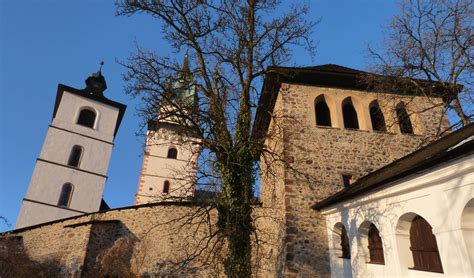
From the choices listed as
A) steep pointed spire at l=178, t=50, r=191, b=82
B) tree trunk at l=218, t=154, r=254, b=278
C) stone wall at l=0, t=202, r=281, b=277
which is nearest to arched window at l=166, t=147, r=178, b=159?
stone wall at l=0, t=202, r=281, b=277

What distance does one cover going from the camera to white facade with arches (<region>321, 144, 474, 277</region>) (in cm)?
407

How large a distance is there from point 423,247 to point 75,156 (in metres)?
23.4

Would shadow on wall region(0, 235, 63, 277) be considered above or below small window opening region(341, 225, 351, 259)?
below

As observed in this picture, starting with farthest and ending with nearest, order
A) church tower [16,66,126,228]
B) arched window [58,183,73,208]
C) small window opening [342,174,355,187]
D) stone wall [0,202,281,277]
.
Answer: arched window [58,183,73,208] < church tower [16,66,126,228] < stone wall [0,202,281,277] < small window opening [342,174,355,187]

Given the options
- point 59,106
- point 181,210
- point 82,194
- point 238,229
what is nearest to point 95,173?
point 82,194

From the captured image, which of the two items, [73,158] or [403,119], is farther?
[73,158]

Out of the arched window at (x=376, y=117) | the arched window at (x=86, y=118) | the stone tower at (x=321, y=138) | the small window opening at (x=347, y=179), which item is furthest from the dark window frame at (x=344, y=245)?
the arched window at (x=86, y=118)

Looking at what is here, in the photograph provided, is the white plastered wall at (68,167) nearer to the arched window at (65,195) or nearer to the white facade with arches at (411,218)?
the arched window at (65,195)

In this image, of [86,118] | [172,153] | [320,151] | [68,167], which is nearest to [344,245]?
[320,151]

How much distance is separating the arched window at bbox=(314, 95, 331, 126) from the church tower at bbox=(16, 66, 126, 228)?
18216mm

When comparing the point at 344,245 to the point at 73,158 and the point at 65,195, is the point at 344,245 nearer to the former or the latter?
the point at 65,195

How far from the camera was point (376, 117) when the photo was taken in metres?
10.3

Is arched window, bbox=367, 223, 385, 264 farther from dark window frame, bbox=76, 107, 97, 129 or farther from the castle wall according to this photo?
dark window frame, bbox=76, 107, 97, 129

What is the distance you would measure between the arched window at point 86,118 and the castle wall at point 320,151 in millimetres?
19987
